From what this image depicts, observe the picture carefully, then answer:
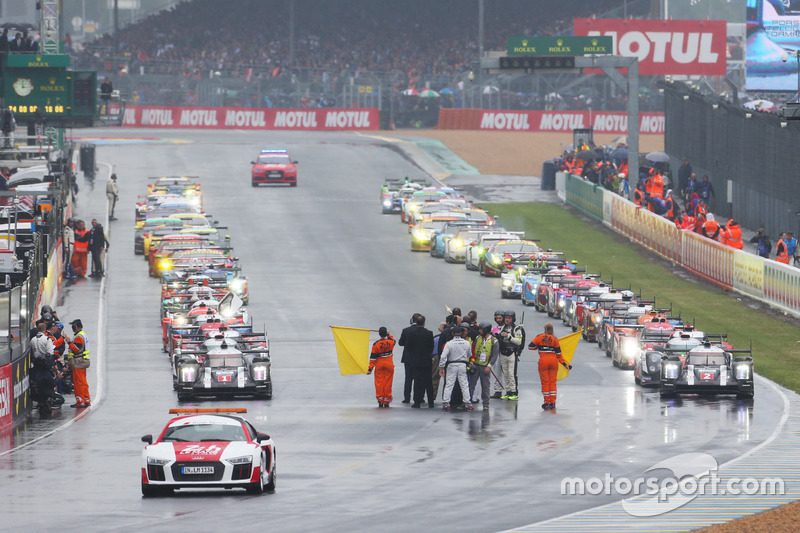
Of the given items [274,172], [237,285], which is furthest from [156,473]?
[274,172]

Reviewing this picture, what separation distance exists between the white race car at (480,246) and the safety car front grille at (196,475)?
2820 centimetres

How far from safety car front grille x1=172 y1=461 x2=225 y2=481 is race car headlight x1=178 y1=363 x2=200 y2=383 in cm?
913

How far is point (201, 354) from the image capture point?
28938 mm

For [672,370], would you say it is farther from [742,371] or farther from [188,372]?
[188,372]

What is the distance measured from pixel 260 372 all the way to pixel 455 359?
4050 millimetres

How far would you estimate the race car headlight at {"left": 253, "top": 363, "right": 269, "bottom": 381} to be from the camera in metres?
28.4

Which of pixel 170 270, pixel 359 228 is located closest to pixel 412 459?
pixel 170 270

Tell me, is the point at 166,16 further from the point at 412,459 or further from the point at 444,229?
the point at 412,459

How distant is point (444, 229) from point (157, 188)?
14979 millimetres

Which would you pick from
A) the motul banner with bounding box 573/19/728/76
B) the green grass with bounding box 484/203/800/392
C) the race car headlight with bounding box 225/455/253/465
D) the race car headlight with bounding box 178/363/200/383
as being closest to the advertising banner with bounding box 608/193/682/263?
the green grass with bounding box 484/203/800/392

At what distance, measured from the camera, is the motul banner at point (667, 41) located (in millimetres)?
94188

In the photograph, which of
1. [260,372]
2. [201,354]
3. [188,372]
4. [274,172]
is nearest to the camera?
[188,372]

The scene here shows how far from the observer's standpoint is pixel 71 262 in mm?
46781

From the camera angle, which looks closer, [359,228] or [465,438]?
[465,438]
